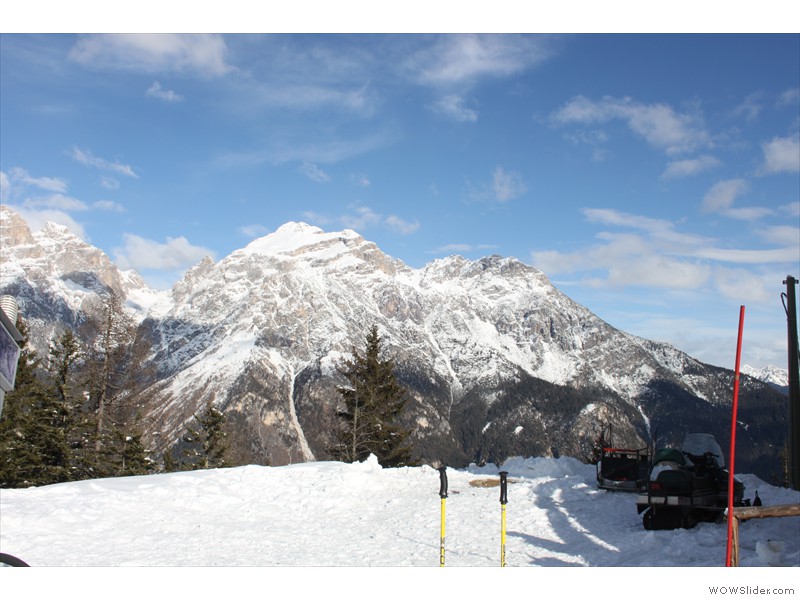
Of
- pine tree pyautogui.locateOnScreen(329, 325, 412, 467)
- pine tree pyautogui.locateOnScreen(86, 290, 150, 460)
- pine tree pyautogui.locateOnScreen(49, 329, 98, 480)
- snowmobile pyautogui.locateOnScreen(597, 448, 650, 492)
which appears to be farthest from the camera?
pine tree pyautogui.locateOnScreen(329, 325, 412, 467)

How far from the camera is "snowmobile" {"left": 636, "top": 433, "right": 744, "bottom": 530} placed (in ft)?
44.0

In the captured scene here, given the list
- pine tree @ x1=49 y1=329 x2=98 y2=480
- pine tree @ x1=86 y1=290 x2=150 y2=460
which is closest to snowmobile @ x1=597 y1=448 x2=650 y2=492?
Answer: pine tree @ x1=86 y1=290 x2=150 y2=460

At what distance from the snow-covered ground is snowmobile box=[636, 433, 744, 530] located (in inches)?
23.8

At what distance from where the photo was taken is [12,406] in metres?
27.3

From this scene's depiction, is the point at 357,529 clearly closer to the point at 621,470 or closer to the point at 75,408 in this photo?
the point at 621,470

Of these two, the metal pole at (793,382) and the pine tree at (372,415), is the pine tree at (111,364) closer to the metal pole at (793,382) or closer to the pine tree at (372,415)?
the pine tree at (372,415)

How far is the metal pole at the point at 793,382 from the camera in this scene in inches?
724

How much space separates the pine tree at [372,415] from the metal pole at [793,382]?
2231 centimetres

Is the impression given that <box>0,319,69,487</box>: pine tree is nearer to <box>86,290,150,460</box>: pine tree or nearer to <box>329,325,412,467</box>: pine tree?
<box>86,290,150,460</box>: pine tree

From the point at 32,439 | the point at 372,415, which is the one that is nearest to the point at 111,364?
the point at 32,439

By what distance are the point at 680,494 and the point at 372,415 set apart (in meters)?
25.7

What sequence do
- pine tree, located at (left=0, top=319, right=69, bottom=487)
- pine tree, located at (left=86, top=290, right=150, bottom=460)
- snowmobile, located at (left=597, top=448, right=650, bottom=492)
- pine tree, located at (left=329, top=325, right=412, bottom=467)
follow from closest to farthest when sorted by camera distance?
snowmobile, located at (left=597, top=448, right=650, bottom=492)
pine tree, located at (left=0, top=319, right=69, bottom=487)
pine tree, located at (left=86, top=290, right=150, bottom=460)
pine tree, located at (left=329, top=325, right=412, bottom=467)

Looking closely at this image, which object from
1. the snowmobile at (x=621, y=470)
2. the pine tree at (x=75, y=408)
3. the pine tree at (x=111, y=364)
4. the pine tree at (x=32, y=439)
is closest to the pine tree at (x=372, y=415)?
the pine tree at (x=111, y=364)
